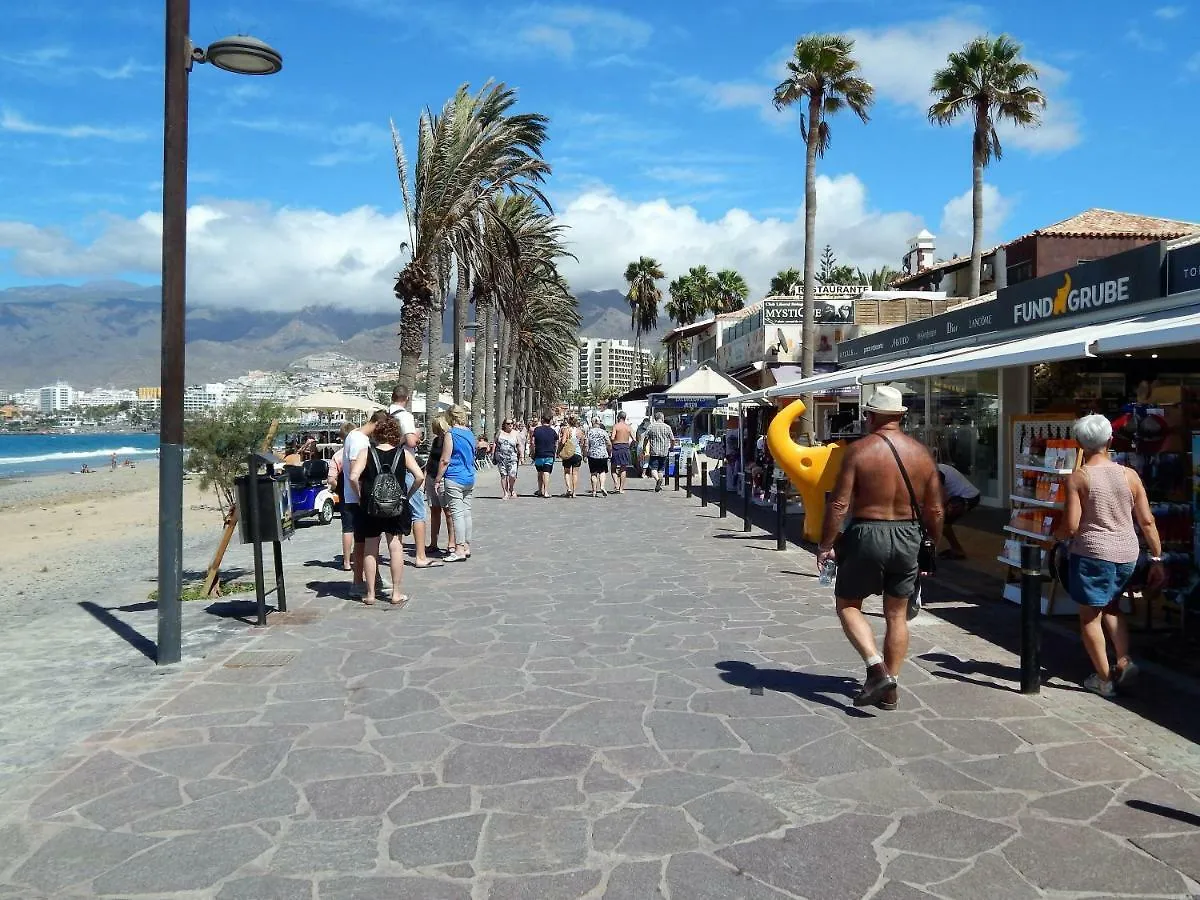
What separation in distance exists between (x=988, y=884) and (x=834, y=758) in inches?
48.9

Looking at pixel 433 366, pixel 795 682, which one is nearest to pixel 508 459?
pixel 433 366

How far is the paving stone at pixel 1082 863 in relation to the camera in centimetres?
327


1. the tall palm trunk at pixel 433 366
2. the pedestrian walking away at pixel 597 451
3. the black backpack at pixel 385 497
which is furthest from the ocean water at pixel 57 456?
the black backpack at pixel 385 497

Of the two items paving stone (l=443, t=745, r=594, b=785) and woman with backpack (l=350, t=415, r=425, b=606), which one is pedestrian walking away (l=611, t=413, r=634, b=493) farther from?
paving stone (l=443, t=745, r=594, b=785)

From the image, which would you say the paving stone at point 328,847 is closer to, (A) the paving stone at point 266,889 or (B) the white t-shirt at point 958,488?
(A) the paving stone at point 266,889

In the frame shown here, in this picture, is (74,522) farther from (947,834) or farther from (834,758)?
(947,834)

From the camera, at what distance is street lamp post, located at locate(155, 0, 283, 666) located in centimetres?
621

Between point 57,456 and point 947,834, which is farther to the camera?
point 57,456

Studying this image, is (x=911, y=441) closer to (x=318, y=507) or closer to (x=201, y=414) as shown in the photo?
(x=201, y=414)

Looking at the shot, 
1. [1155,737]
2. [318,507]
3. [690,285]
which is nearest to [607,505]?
[318,507]

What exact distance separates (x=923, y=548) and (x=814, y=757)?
136 cm

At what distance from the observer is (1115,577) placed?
528cm

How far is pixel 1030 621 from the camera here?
17.9 ft

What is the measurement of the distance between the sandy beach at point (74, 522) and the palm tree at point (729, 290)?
137 feet
